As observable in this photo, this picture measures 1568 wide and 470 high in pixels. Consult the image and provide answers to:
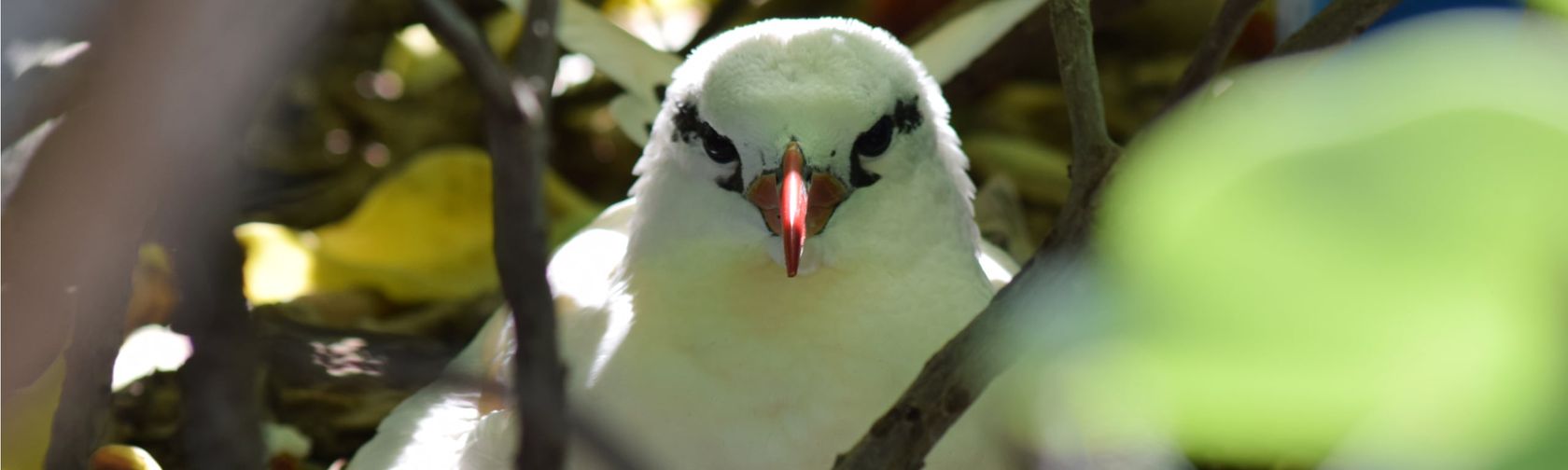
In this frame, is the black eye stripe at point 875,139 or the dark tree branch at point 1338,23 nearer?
the dark tree branch at point 1338,23

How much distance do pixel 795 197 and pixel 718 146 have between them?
146 mm

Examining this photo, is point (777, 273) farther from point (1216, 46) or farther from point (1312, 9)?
point (1312, 9)

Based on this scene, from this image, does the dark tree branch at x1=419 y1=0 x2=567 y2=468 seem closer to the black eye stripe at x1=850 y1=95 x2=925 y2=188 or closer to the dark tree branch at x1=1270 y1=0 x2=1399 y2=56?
the dark tree branch at x1=1270 y1=0 x2=1399 y2=56

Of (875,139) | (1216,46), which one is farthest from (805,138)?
(1216,46)

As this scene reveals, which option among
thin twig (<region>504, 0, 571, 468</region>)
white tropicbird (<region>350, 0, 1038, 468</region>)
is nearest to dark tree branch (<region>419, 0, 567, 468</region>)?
thin twig (<region>504, 0, 571, 468</region>)

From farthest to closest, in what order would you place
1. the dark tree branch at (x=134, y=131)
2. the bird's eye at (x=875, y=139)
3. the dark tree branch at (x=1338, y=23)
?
the bird's eye at (x=875, y=139) → the dark tree branch at (x=1338, y=23) → the dark tree branch at (x=134, y=131)

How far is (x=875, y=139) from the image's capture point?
1197mm

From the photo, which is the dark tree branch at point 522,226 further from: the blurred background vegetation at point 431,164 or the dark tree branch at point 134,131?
the blurred background vegetation at point 431,164

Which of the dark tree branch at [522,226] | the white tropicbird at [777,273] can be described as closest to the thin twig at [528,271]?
the dark tree branch at [522,226]

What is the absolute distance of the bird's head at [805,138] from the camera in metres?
1.15

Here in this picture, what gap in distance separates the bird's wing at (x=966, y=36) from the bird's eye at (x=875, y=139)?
1.69 feet

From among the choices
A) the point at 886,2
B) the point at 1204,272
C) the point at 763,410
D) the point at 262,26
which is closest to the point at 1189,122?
the point at 1204,272

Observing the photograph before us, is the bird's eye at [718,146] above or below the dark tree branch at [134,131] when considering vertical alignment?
below

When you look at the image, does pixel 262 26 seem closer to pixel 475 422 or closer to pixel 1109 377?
pixel 1109 377
